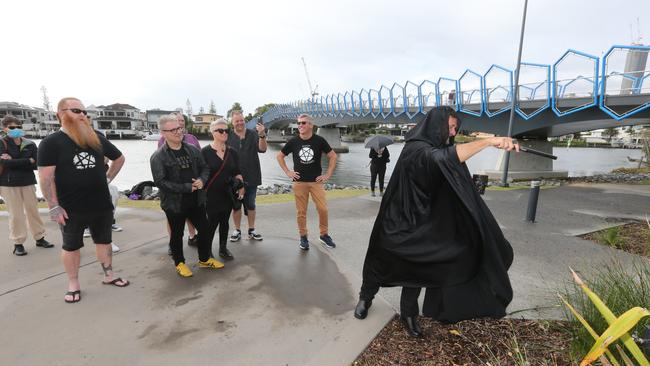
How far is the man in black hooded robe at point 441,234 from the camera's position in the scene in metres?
2.32

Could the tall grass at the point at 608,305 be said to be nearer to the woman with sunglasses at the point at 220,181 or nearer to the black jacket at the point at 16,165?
the woman with sunglasses at the point at 220,181

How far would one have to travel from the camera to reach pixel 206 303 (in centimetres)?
317

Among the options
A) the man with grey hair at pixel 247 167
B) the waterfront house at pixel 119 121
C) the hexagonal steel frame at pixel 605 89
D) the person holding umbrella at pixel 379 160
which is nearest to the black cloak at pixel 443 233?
the man with grey hair at pixel 247 167

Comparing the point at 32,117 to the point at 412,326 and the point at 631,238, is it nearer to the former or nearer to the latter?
the point at 412,326

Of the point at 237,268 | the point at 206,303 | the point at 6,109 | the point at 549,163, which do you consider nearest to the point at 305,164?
the point at 237,268

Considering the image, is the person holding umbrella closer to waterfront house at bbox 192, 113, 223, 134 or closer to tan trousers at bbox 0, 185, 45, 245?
tan trousers at bbox 0, 185, 45, 245

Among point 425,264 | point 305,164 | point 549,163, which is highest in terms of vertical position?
point 305,164

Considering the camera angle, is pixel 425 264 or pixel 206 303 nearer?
pixel 425 264

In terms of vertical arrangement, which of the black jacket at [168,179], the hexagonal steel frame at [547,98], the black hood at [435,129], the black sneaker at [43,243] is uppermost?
the hexagonal steel frame at [547,98]

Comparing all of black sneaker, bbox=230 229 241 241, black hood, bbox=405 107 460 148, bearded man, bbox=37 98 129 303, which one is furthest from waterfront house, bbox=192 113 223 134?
black hood, bbox=405 107 460 148

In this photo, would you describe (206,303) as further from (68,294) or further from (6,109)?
(6,109)

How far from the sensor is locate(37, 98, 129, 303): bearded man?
3.03m

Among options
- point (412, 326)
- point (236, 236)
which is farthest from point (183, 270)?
point (412, 326)

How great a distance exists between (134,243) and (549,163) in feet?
73.8
